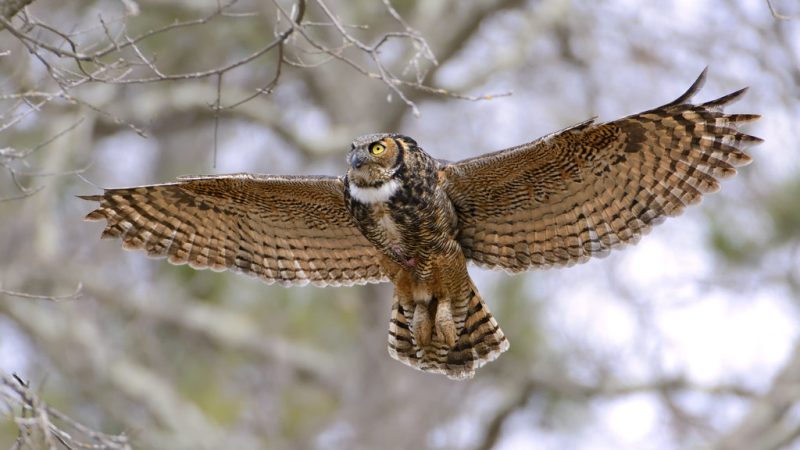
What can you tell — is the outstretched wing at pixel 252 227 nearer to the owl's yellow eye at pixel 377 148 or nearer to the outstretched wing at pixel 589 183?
the owl's yellow eye at pixel 377 148

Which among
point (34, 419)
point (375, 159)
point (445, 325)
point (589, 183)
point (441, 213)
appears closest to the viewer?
point (34, 419)

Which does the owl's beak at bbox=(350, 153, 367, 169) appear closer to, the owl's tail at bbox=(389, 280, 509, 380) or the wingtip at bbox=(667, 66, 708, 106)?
the owl's tail at bbox=(389, 280, 509, 380)

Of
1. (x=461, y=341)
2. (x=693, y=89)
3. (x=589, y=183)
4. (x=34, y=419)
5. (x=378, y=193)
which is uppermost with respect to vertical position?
(x=589, y=183)

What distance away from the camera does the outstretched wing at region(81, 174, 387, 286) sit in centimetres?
621

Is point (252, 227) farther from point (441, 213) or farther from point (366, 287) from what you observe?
point (366, 287)

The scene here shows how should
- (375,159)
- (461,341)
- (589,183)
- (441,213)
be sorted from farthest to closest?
1. (461,341)
2. (589,183)
3. (441,213)
4. (375,159)

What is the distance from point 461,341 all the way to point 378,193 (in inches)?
47.8

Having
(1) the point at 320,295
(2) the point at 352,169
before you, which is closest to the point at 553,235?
(2) the point at 352,169

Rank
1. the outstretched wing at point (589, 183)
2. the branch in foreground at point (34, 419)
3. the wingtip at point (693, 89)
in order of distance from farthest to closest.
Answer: the outstretched wing at point (589, 183), the wingtip at point (693, 89), the branch in foreground at point (34, 419)

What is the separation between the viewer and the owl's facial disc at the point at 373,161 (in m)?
5.65

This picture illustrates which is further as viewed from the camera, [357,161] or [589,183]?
[589,183]

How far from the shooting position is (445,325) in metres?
6.37

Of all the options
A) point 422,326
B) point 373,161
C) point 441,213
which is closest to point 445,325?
point 422,326

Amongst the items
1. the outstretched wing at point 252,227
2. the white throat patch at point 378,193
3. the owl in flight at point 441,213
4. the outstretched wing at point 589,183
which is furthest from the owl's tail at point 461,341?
the white throat patch at point 378,193
